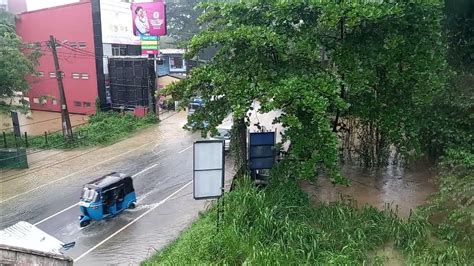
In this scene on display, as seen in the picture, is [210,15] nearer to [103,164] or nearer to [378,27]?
[378,27]

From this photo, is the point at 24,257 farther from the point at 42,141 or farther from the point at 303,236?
the point at 42,141

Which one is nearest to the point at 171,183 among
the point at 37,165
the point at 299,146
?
the point at 37,165

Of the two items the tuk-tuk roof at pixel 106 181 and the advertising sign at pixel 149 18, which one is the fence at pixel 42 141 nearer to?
the advertising sign at pixel 149 18

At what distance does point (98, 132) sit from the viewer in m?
27.8

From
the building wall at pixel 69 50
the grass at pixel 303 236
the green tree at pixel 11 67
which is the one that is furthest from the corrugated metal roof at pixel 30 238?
the building wall at pixel 69 50

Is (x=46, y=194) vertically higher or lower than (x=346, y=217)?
lower

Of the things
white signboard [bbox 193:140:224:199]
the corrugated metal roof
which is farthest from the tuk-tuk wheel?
white signboard [bbox 193:140:224:199]

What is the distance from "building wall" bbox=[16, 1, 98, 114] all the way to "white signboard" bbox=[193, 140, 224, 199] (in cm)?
2722

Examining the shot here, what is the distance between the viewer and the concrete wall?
6.78 metres

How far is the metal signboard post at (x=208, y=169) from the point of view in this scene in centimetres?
854

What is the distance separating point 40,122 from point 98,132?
7940 millimetres

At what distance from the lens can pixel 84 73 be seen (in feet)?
111

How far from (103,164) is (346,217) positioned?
1570 centimetres

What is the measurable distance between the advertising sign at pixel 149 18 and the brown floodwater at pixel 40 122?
867cm
